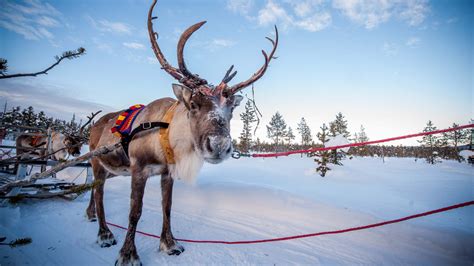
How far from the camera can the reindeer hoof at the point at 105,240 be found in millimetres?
3658

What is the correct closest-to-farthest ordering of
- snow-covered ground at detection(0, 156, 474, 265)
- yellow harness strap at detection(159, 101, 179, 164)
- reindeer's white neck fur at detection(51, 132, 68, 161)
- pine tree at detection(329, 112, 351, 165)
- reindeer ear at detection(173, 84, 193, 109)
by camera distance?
reindeer ear at detection(173, 84, 193, 109)
yellow harness strap at detection(159, 101, 179, 164)
snow-covered ground at detection(0, 156, 474, 265)
reindeer's white neck fur at detection(51, 132, 68, 161)
pine tree at detection(329, 112, 351, 165)

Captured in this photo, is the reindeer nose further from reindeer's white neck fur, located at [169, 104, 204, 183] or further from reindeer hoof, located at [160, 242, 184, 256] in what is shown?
reindeer hoof, located at [160, 242, 184, 256]

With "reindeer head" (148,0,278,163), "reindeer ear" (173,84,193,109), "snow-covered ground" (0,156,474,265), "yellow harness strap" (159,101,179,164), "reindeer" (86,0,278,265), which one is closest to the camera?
"reindeer head" (148,0,278,163)

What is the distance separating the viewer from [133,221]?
3156 millimetres

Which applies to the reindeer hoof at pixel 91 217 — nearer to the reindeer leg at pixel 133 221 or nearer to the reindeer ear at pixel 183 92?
the reindeer leg at pixel 133 221

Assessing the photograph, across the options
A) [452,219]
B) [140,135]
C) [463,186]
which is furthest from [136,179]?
[463,186]

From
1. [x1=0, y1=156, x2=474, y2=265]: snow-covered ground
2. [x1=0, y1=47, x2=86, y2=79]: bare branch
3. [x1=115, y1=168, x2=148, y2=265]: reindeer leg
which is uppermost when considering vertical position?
[x1=0, y1=47, x2=86, y2=79]: bare branch

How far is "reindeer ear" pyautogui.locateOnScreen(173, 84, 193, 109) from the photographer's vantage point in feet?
9.45

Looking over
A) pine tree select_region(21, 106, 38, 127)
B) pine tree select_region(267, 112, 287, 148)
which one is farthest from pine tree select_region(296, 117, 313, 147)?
pine tree select_region(21, 106, 38, 127)

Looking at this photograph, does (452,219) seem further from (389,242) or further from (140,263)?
(140,263)

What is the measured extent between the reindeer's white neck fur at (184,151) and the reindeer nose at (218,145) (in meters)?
0.61

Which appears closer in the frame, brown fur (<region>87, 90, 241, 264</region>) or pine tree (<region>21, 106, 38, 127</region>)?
brown fur (<region>87, 90, 241, 264</region>)

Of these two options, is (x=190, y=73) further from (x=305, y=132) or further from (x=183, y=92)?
(x=305, y=132)

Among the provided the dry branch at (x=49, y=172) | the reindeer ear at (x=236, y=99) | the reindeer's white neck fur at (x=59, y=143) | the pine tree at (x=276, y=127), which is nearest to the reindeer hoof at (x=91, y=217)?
the dry branch at (x=49, y=172)
